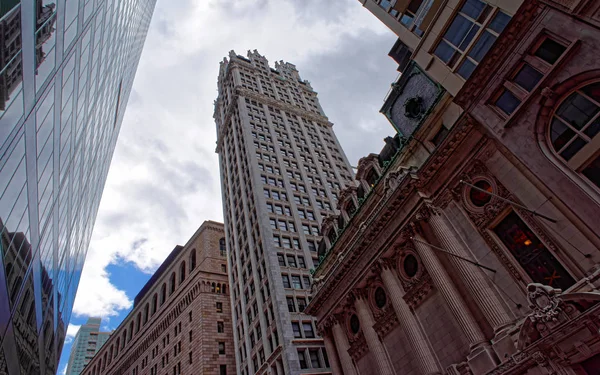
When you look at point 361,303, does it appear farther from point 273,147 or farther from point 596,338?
point 273,147

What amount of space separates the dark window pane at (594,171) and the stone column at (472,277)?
7.38m

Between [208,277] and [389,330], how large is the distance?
49.2 metres

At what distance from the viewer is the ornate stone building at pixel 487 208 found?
16.1 meters

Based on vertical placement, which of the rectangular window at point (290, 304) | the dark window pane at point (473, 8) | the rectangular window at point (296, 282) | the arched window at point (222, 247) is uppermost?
the arched window at point (222, 247)

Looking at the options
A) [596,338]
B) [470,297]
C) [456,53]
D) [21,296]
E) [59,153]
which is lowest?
[596,338]

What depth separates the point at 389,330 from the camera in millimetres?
27156

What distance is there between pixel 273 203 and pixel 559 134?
1781 inches

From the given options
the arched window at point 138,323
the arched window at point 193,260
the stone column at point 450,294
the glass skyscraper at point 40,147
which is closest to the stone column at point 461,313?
the stone column at point 450,294

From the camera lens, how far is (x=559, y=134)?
17.3 m

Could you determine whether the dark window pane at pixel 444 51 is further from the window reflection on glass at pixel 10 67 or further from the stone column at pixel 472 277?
the window reflection on glass at pixel 10 67

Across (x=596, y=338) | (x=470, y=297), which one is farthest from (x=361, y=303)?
(x=596, y=338)

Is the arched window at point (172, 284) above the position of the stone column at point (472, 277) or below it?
above

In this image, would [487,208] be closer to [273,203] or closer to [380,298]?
[380,298]

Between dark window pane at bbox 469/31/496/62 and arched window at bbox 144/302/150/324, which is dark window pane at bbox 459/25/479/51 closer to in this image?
dark window pane at bbox 469/31/496/62
